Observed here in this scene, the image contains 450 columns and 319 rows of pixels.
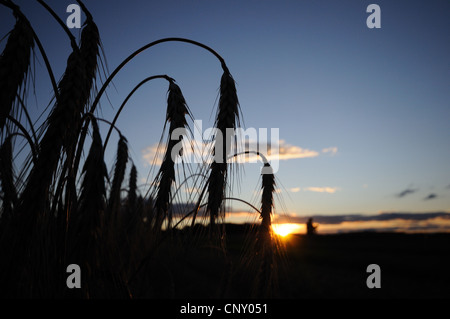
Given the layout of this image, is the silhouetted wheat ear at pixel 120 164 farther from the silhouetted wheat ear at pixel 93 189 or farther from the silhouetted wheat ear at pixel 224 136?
the silhouetted wheat ear at pixel 224 136

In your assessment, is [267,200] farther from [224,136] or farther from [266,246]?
[224,136]

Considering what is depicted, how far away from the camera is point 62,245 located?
1.54 metres

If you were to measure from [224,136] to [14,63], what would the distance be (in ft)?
3.48

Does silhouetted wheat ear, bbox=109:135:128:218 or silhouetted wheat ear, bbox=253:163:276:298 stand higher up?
silhouetted wheat ear, bbox=109:135:128:218

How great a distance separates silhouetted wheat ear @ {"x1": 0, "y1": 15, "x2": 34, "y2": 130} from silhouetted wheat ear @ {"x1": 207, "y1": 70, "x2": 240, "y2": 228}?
39.0 inches

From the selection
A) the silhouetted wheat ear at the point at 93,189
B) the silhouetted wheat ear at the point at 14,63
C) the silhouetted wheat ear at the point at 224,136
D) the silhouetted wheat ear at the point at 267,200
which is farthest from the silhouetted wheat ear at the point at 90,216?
the silhouetted wheat ear at the point at 267,200

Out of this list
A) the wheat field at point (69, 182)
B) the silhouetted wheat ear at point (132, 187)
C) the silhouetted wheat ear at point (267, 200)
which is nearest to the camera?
the wheat field at point (69, 182)

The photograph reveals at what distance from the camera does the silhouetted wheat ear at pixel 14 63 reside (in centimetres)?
109

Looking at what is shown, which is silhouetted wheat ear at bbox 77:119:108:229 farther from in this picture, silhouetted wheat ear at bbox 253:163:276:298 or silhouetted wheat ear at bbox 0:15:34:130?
silhouetted wheat ear at bbox 253:163:276:298

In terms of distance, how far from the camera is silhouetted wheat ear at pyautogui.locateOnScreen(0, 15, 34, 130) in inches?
42.9

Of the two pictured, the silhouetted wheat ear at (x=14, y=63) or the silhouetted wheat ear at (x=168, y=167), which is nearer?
the silhouetted wheat ear at (x=14, y=63)

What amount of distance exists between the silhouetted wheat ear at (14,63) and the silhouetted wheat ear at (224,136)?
0.99 metres

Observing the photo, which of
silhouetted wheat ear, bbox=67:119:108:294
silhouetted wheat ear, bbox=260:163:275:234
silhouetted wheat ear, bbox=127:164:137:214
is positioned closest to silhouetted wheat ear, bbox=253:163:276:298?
silhouetted wheat ear, bbox=260:163:275:234

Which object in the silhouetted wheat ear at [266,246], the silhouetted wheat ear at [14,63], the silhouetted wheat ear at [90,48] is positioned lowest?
the silhouetted wheat ear at [266,246]
